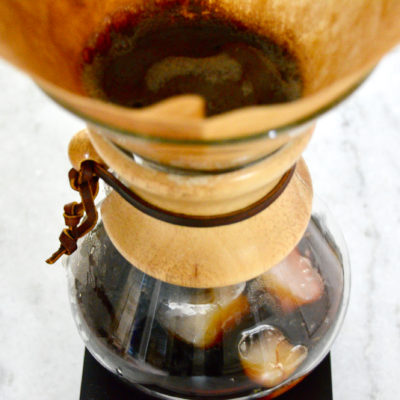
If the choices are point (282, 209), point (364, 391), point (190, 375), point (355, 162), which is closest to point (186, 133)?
point (282, 209)

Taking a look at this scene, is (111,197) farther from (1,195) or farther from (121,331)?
(1,195)

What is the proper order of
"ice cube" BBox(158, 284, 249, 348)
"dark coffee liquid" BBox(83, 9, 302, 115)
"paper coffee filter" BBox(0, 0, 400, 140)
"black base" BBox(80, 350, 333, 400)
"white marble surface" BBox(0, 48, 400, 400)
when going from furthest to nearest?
"white marble surface" BBox(0, 48, 400, 400) → "black base" BBox(80, 350, 333, 400) → "ice cube" BBox(158, 284, 249, 348) → "dark coffee liquid" BBox(83, 9, 302, 115) → "paper coffee filter" BBox(0, 0, 400, 140)

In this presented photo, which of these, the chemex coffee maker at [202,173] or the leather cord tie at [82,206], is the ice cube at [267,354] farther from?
the leather cord tie at [82,206]

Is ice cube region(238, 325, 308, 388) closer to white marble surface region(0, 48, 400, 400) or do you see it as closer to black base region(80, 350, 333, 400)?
black base region(80, 350, 333, 400)

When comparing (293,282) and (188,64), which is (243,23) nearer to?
(188,64)

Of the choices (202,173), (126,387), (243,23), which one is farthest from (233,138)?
(126,387)

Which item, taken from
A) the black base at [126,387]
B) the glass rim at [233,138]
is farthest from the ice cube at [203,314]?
the glass rim at [233,138]

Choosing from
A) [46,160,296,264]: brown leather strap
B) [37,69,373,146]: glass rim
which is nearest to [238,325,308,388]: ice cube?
[46,160,296,264]: brown leather strap
